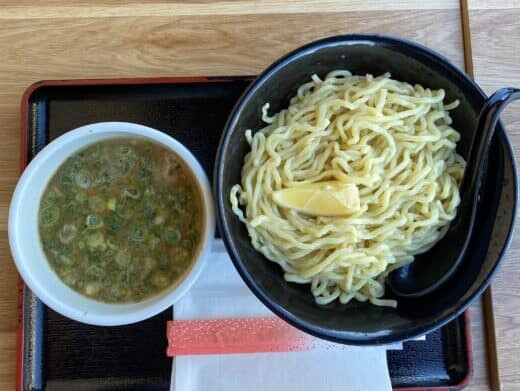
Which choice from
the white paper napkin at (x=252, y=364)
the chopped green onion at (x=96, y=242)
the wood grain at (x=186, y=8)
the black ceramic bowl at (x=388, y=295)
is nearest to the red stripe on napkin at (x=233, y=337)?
the white paper napkin at (x=252, y=364)

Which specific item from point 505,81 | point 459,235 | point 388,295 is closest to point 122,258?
point 388,295

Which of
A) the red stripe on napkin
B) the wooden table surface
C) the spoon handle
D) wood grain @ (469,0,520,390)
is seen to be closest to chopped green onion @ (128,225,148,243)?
the red stripe on napkin

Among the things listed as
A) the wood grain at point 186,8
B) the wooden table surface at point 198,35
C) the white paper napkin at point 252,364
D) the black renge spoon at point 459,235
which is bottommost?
the white paper napkin at point 252,364

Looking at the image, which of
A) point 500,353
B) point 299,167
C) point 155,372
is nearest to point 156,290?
point 155,372

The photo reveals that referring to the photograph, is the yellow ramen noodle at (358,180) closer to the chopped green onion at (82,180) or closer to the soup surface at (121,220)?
the soup surface at (121,220)

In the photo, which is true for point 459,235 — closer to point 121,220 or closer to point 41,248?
point 121,220

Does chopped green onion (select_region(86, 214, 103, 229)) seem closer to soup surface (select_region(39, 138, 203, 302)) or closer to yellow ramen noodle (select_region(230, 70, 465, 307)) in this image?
soup surface (select_region(39, 138, 203, 302))
